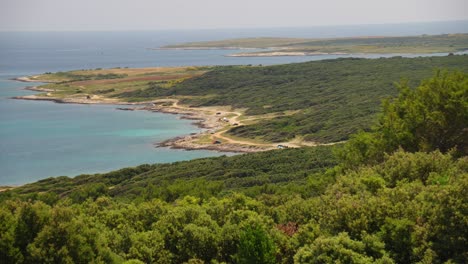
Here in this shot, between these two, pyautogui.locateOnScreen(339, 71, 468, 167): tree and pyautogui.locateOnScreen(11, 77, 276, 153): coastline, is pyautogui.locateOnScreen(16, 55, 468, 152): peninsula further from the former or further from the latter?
pyautogui.locateOnScreen(339, 71, 468, 167): tree

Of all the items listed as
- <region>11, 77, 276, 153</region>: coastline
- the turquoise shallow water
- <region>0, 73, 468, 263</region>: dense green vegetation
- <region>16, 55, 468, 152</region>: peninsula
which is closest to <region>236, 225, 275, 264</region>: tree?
<region>0, 73, 468, 263</region>: dense green vegetation

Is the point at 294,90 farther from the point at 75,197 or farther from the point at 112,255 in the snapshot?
the point at 112,255

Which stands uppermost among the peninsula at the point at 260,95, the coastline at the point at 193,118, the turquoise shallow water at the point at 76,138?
the peninsula at the point at 260,95

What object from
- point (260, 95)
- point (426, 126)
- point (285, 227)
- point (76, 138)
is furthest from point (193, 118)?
point (285, 227)

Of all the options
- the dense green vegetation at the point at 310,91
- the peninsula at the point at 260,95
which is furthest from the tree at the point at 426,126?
the dense green vegetation at the point at 310,91

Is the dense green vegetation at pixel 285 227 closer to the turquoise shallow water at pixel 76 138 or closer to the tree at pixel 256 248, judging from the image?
the tree at pixel 256 248

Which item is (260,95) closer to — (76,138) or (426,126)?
(76,138)
